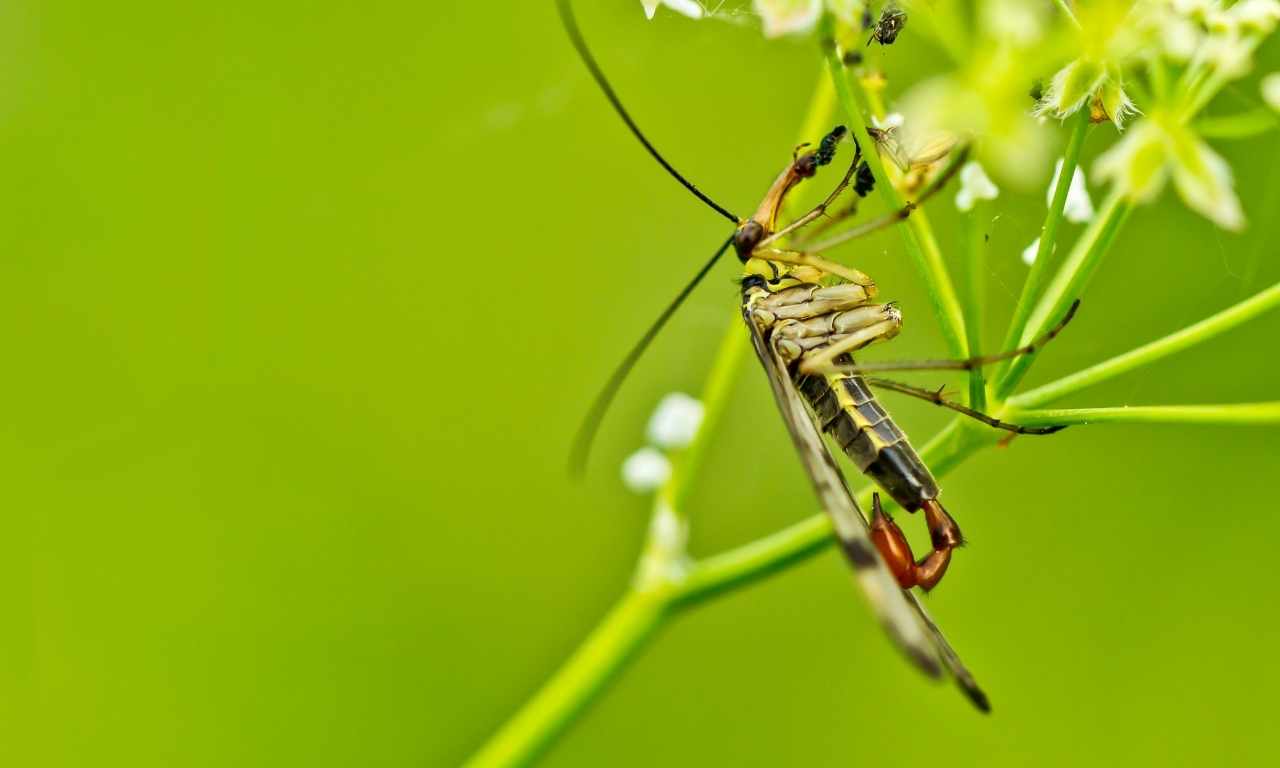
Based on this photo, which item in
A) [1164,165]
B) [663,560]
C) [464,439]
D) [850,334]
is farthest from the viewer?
[464,439]

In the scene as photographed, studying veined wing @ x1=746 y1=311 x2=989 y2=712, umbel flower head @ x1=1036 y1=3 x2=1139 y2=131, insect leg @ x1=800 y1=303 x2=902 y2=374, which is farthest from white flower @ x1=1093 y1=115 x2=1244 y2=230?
insect leg @ x1=800 y1=303 x2=902 y2=374

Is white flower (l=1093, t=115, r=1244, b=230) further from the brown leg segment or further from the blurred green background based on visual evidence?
the blurred green background

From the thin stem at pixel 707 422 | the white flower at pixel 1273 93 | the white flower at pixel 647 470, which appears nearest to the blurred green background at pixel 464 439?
the white flower at pixel 647 470

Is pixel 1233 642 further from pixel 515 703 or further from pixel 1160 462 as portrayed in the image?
pixel 515 703

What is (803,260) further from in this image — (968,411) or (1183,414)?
(1183,414)

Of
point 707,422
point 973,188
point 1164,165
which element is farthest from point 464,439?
point 1164,165

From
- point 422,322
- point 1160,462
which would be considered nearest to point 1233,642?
point 1160,462

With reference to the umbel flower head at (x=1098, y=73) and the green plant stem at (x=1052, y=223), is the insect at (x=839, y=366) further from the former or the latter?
the umbel flower head at (x=1098, y=73)
